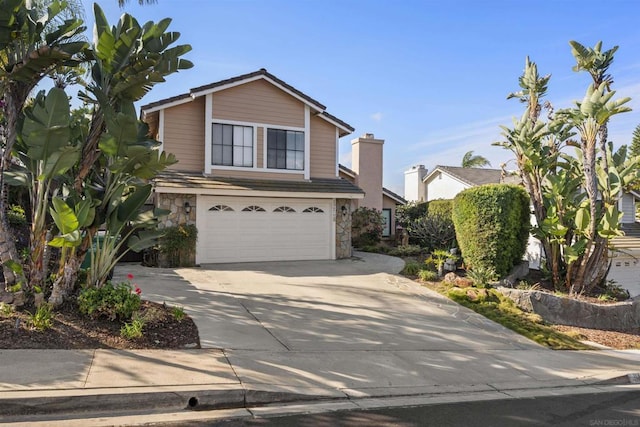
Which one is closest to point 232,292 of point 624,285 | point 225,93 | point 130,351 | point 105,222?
point 105,222

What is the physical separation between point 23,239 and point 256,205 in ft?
22.5

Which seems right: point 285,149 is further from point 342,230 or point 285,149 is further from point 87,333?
point 87,333

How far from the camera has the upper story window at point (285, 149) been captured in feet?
53.0

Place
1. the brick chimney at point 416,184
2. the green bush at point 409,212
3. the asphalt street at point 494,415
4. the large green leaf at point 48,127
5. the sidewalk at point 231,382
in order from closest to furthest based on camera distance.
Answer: the sidewalk at point 231,382
the asphalt street at point 494,415
the large green leaf at point 48,127
the green bush at point 409,212
the brick chimney at point 416,184

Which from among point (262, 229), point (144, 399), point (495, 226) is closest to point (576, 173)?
point (495, 226)

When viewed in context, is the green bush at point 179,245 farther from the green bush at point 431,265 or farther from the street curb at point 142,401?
the street curb at point 142,401

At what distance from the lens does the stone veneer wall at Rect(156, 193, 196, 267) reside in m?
14.1

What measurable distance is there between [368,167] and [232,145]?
9.75m

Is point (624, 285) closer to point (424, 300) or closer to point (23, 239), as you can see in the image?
point (424, 300)

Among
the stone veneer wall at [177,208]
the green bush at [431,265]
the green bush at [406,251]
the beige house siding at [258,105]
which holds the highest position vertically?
the beige house siding at [258,105]

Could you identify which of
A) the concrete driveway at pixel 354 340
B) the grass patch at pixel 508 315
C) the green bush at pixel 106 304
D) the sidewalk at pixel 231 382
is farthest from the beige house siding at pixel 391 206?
the green bush at pixel 106 304

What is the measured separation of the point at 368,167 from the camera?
23594 mm

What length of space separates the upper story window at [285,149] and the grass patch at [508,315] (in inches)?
279

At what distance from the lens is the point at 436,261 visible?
13602 millimetres
